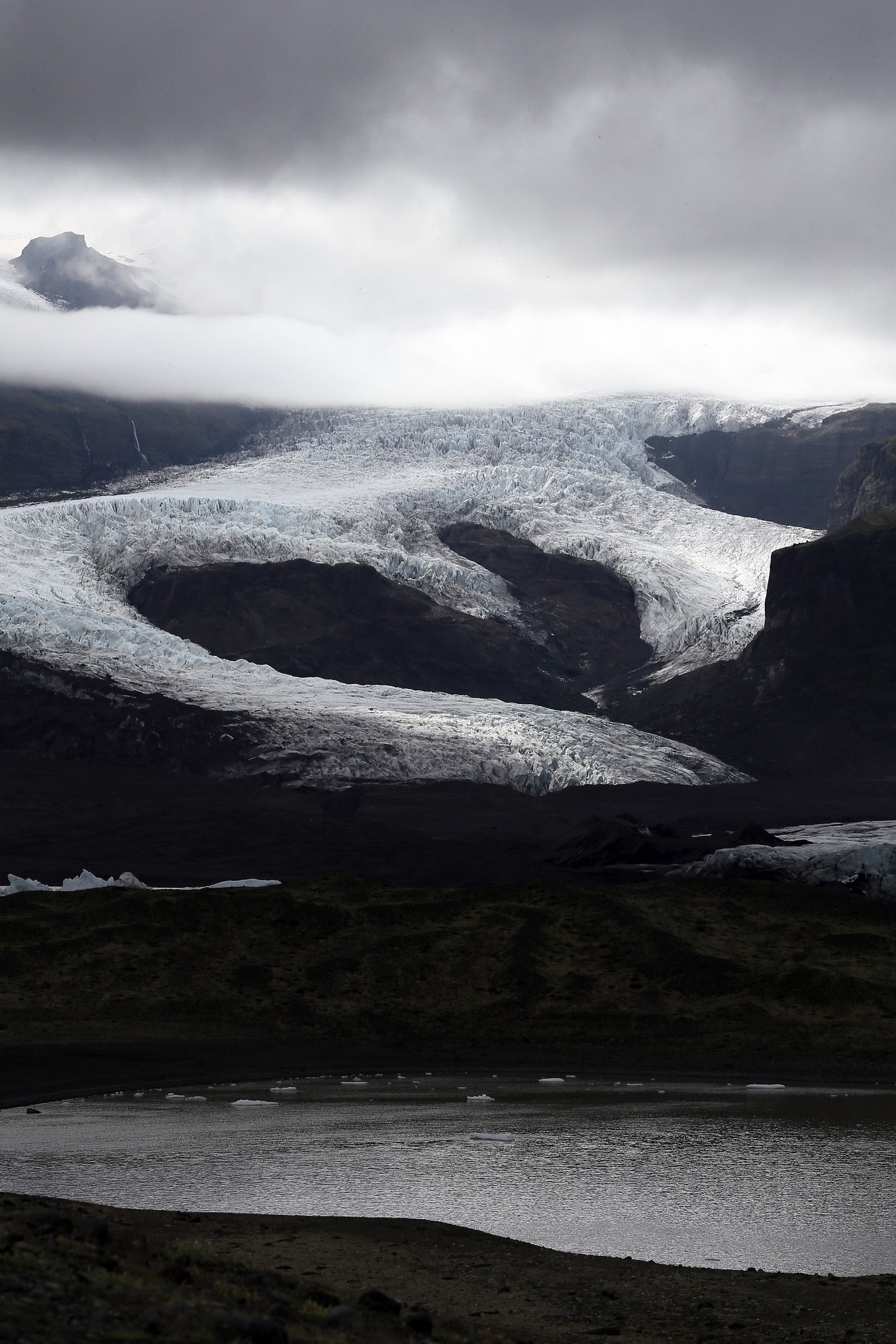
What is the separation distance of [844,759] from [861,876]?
101 metres

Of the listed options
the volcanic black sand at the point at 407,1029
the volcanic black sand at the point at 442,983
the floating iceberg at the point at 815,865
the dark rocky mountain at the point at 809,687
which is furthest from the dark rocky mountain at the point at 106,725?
the volcanic black sand at the point at 442,983

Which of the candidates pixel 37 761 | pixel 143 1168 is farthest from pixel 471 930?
pixel 37 761

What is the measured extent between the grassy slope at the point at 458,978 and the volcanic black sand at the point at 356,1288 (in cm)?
2254

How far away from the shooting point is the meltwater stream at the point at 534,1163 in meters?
21.0

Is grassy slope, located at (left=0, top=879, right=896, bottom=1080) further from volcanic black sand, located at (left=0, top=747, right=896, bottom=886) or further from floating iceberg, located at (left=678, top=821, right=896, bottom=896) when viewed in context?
volcanic black sand, located at (left=0, top=747, right=896, bottom=886)

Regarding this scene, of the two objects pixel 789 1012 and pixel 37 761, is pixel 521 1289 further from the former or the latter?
pixel 37 761

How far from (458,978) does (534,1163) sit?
23396mm

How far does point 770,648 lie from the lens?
627 ft

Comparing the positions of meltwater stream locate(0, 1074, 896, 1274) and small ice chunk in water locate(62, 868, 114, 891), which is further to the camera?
small ice chunk in water locate(62, 868, 114, 891)

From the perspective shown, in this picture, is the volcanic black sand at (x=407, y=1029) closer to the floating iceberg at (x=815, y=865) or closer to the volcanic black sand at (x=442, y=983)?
the volcanic black sand at (x=442, y=983)

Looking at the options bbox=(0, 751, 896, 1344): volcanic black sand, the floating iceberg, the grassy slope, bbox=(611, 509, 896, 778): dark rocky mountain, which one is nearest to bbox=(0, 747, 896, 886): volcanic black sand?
the floating iceberg

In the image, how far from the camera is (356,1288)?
15922mm

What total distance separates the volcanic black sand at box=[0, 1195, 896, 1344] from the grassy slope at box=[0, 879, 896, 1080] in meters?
22.5

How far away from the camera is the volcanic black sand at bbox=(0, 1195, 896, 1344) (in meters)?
11.9
